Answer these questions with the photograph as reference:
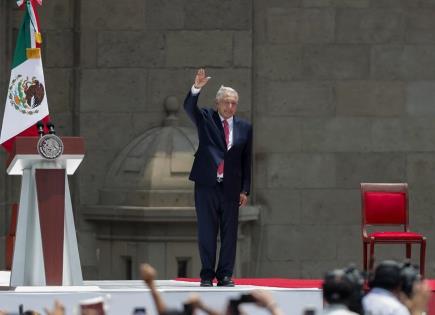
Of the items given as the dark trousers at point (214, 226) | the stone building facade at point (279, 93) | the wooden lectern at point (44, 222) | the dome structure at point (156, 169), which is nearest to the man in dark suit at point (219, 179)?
the dark trousers at point (214, 226)

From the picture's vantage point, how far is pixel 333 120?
17062mm

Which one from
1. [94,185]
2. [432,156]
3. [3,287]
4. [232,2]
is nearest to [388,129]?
[432,156]

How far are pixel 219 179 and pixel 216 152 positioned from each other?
209 millimetres

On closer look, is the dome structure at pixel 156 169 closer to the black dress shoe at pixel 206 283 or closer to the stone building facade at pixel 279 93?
the stone building facade at pixel 279 93

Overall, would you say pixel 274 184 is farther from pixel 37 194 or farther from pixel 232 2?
pixel 37 194

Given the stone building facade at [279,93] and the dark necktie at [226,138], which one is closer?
the dark necktie at [226,138]

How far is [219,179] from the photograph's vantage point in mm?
12266

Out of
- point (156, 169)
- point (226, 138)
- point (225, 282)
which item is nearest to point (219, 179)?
point (226, 138)

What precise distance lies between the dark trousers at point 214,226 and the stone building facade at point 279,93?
454 cm

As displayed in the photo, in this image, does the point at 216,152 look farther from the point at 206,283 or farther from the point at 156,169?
the point at 156,169

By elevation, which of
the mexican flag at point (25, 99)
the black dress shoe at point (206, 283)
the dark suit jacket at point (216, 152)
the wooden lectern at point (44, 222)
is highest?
the mexican flag at point (25, 99)

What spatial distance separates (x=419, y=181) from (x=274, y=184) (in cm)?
154

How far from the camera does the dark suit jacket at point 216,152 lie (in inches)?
482

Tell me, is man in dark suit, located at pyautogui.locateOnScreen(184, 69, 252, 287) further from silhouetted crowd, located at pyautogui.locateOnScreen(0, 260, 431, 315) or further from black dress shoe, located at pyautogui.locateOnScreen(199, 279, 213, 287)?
silhouetted crowd, located at pyautogui.locateOnScreen(0, 260, 431, 315)
